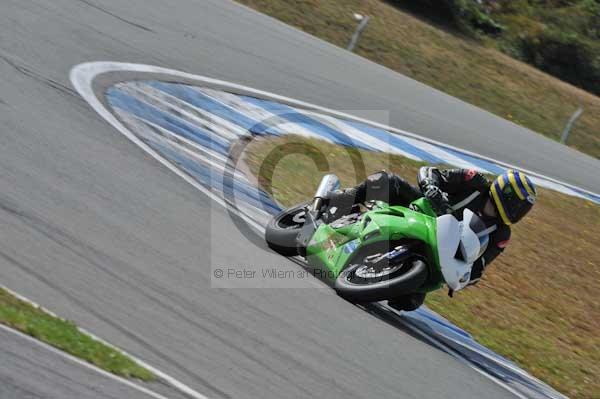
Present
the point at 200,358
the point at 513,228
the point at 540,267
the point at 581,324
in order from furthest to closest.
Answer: the point at 513,228, the point at 540,267, the point at 581,324, the point at 200,358

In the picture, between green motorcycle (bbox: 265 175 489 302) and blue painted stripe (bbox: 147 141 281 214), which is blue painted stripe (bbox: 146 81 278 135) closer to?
blue painted stripe (bbox: 147 141 281 214)

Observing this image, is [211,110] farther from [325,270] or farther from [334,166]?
[325,270]

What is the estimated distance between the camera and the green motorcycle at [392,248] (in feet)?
22.9

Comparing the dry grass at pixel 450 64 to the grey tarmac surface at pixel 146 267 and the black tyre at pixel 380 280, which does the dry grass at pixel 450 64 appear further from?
the black tyre at pixel 380 280

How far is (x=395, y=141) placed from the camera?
13617mm

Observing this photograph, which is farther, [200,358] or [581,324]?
[581,324]

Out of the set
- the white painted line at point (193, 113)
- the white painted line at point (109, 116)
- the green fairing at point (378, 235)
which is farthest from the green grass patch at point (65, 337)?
the white painted line at point (193, 113)

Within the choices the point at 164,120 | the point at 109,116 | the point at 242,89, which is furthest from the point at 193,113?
the point at 242,89

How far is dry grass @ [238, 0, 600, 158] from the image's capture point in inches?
728

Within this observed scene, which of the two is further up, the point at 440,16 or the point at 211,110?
the point at 440,16

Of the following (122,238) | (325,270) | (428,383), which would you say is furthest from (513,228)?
(122,238)

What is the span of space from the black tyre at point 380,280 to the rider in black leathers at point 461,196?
344mm

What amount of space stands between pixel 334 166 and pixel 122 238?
Answer: 5.45m

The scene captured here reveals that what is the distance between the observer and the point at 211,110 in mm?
11039
